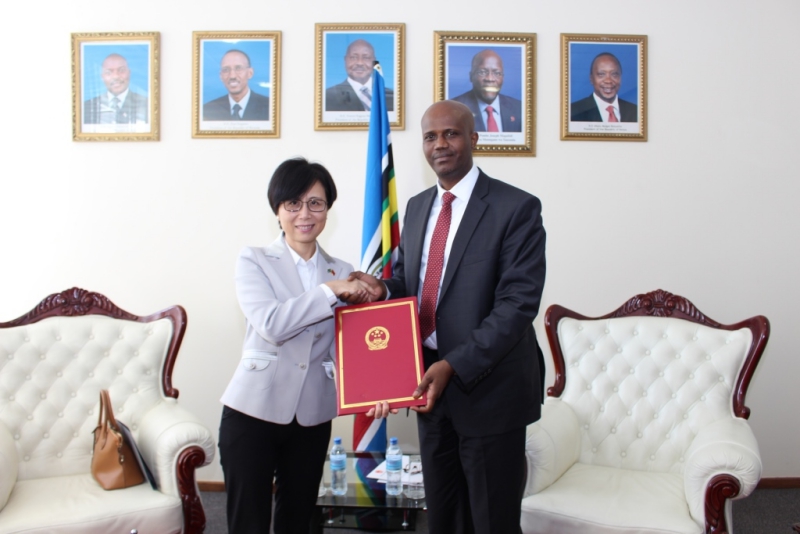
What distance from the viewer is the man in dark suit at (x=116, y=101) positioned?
10.9ft

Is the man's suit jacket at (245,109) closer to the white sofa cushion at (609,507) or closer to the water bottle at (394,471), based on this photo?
the water bottle at (394,471)

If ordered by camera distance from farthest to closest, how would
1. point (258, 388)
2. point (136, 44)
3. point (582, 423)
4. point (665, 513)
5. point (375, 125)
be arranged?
1. point (136, 44)
2. point (375, 125)
3. point (582, 423)
4. point (665, 513)
5. point (258, 388)

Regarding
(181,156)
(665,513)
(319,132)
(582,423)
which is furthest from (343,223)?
(665,513)

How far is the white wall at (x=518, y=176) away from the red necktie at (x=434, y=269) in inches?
60.3

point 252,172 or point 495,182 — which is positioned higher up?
point 252,172

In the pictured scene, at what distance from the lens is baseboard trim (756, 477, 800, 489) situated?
3.33m

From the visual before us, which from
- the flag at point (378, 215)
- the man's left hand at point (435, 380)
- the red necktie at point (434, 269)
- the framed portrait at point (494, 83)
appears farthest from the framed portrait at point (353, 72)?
the man's left hand at point (435, 380)

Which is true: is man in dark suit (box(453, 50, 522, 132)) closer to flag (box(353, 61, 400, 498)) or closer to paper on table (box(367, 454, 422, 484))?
flag (box(353, 61, 400, 498))

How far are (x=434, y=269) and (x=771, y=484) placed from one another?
9.03 ft

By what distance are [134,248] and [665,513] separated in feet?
9.33

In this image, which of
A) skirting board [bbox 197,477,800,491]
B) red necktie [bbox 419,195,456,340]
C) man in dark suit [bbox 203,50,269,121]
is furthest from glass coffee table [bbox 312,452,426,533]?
man in dark suit [bbox 203,50,269,121]

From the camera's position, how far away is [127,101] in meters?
3.32

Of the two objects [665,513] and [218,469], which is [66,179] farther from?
[665,513]

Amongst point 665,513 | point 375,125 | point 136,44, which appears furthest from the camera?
point 136,44
